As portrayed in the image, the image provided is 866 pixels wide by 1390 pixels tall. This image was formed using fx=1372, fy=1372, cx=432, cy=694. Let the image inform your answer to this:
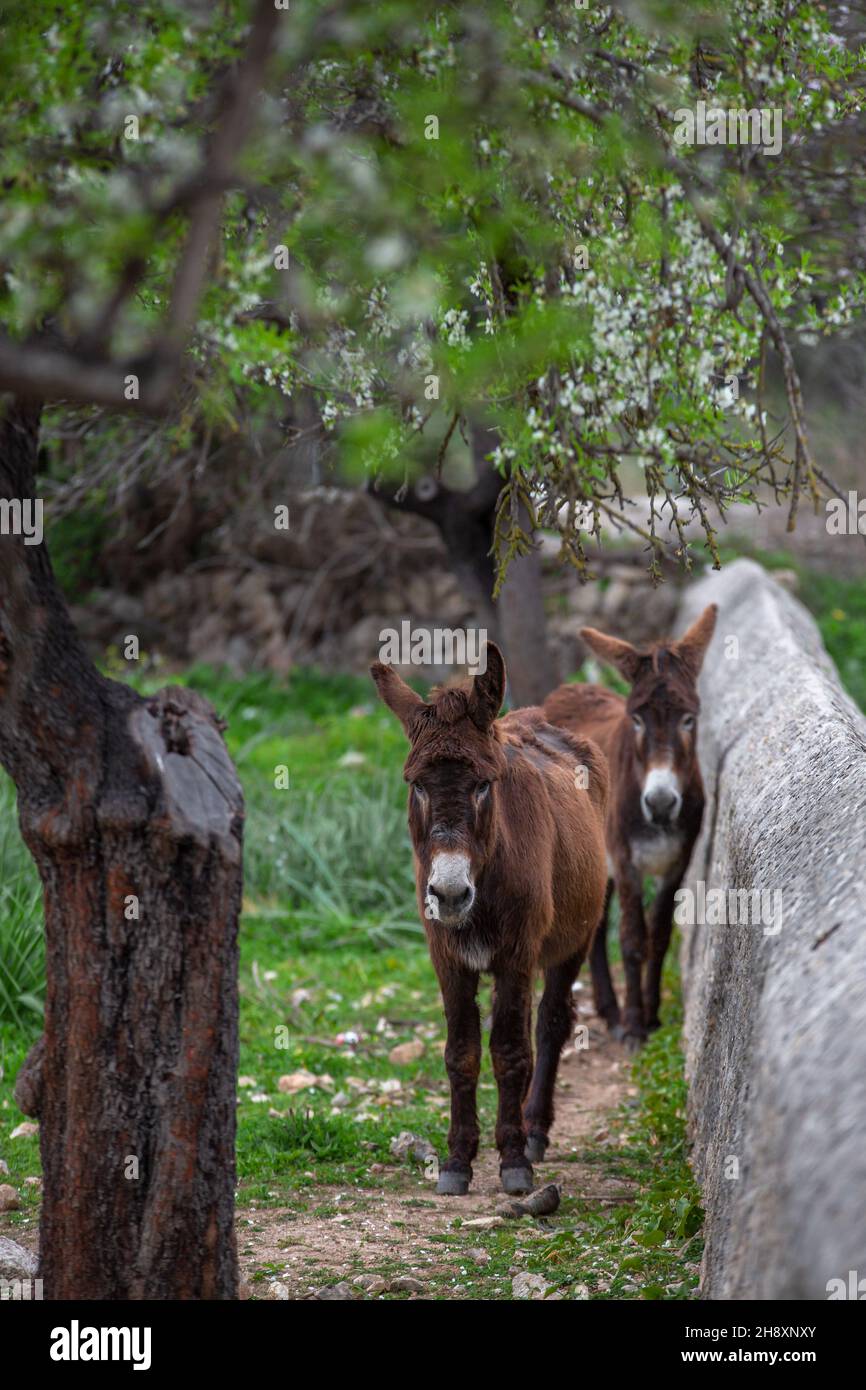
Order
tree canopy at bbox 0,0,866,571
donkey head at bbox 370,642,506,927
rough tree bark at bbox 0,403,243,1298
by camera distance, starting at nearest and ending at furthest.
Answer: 1. rough tree bark at bbox 0,403,243,1298
2. tree canopy at bbox 0,0,866,571
3. donkey head at bbox 370,642,506,927

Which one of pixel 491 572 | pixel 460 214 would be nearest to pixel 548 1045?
pixel 460 214

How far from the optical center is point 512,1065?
5.24 m

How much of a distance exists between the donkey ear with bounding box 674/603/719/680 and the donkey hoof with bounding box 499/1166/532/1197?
325cm

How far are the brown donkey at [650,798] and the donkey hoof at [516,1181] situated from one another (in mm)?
2323

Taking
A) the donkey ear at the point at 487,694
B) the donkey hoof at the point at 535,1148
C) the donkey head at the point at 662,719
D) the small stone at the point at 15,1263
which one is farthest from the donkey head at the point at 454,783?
the donkey head at the point at 662,719

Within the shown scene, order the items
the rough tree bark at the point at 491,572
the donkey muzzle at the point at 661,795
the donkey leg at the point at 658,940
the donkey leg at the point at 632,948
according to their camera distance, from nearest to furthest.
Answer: the donkey muzzle at the point at 661,795 → the donkey leg at the point at 632,948 → the donkey leg at the point at 658,940 → the rough tree bark at the point at 491,572

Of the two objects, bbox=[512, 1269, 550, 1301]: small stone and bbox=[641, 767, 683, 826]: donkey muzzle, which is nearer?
bbox=[512, 1269, 550, 1301]: small stone

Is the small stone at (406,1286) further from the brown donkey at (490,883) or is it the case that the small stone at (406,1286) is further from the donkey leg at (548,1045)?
the donkey leg at (548,1045)

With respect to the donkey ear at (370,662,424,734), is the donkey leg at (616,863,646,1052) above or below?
below

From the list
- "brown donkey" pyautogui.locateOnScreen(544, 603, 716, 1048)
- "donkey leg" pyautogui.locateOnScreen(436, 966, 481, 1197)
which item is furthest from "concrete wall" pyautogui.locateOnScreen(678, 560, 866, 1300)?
Answer: "donkey leg" pyautogui.locateOnScreen(436, 966, 481, 1197)

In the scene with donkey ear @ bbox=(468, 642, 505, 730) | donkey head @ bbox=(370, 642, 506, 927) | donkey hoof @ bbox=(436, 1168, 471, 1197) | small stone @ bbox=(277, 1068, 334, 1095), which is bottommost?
donkey hoof @ bbox=(436, 1168, 471, 1197)

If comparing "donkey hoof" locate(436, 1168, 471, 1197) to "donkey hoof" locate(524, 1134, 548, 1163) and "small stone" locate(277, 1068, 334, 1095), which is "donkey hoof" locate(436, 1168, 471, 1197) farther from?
"small stone" locate(277, 1068, 334, 1095)

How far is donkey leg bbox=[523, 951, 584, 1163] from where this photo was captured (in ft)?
19.4

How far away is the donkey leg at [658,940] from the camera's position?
25.2ft
